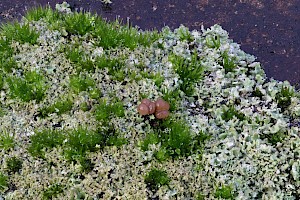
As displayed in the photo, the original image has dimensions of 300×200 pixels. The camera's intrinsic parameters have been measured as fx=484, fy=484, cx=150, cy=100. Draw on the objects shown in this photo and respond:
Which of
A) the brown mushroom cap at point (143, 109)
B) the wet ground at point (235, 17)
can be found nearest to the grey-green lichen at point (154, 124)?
the brown mushroom cap at point (143, 109)

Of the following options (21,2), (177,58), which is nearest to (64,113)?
(177,58)

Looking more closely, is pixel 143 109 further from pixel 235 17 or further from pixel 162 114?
pixel 235 17

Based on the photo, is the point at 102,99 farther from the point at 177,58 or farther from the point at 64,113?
the point at 177,58

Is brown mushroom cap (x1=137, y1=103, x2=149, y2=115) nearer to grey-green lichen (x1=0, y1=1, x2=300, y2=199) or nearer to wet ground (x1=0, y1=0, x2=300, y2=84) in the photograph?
grey-green lichen (x1=0, y1=1, x2=300, y2=199)

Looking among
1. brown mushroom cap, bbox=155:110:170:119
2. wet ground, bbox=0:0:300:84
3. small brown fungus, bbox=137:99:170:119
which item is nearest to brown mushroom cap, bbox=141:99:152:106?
small brown fungus, bbox=137:99:170:119

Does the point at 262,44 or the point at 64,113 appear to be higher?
the point at 262,44

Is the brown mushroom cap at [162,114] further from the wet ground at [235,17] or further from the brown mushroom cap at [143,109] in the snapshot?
the wet ground at [235,17]

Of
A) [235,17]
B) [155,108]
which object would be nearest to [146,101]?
[155,108]

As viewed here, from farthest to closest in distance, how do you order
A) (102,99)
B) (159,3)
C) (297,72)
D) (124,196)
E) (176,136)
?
(159,3), (297,72), (102,99), (176,136), (124,196)
